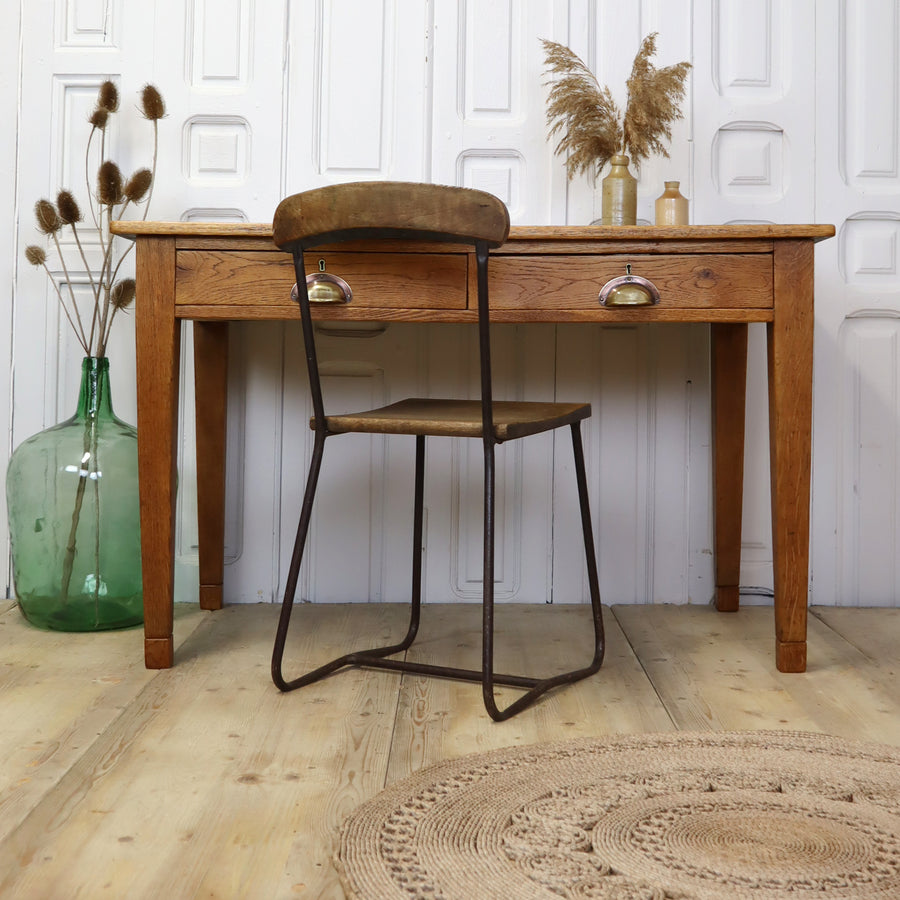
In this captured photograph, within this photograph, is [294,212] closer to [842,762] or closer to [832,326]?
[842,762]

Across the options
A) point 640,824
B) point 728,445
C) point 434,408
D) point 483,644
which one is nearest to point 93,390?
point 434,408

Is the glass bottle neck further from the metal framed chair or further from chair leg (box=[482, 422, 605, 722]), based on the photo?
chair leg (box=[482, 422, 605, 722])

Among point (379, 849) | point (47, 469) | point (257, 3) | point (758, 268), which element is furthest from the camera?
point (257, 3)

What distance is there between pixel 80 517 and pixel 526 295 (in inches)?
43.8

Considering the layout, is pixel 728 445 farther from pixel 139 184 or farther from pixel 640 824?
pixel 139 184

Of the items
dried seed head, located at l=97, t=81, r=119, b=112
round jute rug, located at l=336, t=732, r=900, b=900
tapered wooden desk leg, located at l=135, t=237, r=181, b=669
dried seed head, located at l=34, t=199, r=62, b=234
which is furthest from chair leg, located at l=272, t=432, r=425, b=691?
dried seed head, located at l=97, t=81, r=119, b=112

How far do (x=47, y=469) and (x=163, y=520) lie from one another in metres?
0.50

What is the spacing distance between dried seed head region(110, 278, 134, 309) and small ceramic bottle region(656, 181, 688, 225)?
117 cm

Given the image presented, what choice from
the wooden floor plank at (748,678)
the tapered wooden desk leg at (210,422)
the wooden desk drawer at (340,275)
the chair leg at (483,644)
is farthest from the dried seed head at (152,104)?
the wooden floor plank at (748,678)

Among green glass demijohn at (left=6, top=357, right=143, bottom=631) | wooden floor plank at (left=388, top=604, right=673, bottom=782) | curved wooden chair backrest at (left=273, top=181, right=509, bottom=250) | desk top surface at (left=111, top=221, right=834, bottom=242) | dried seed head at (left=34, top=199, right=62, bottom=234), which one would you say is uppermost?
dried seed head at (left=34, top=199, right=62, bottom=234)

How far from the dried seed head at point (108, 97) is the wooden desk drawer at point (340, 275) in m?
0.64

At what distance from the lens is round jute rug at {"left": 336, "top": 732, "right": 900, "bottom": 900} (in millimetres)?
1015

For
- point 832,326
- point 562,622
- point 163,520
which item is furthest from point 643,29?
point 163,520

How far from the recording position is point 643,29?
239 cm
